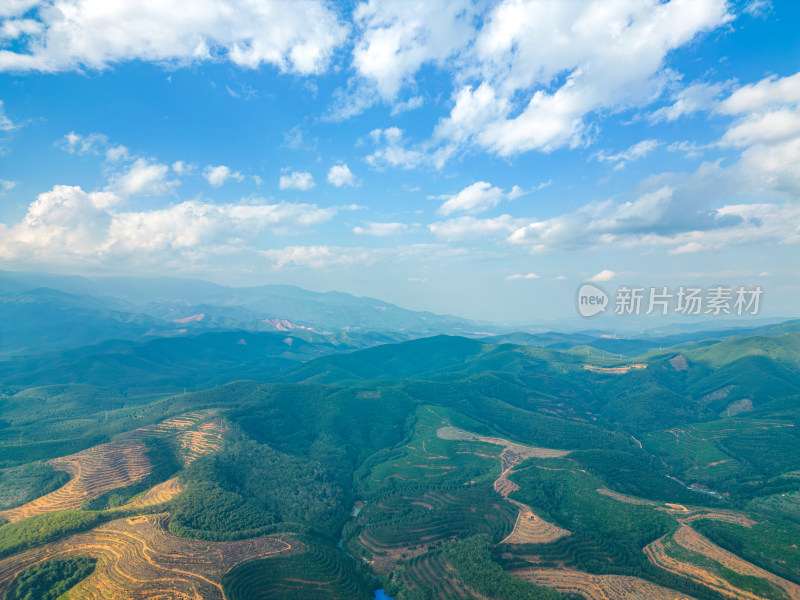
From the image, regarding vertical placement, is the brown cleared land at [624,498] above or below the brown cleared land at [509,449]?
above

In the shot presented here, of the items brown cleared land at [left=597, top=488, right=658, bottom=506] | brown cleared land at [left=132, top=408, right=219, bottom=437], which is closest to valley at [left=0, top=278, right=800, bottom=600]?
brown cleared land at [left=597, top=488, right=658, bottom=506]

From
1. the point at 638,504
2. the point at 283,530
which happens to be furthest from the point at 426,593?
the point at 638,504

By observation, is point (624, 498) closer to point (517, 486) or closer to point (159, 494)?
point (517, 486)

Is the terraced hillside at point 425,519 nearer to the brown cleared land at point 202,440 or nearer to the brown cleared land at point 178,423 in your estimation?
the brown cleared land at point 202,440

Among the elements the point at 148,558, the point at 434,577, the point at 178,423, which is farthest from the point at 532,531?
the point at 178,423

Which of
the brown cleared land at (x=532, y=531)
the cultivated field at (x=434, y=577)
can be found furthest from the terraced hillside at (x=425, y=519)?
the cultivated field at (x=434, y=577)
